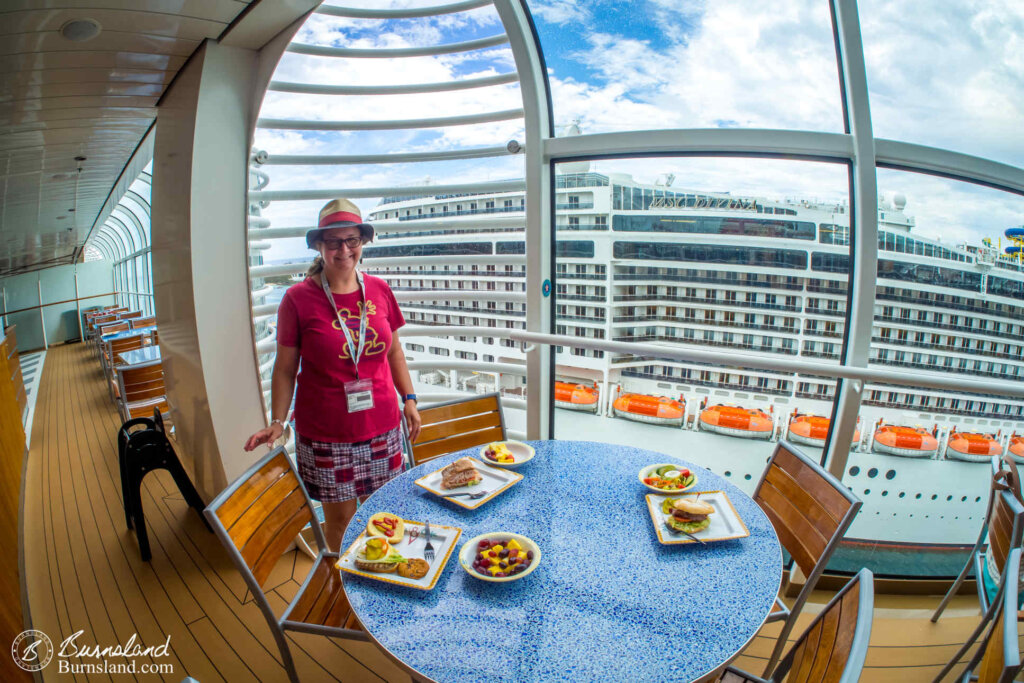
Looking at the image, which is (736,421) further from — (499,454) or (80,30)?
(80,30)

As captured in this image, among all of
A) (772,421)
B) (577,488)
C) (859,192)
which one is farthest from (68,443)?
(859,192)

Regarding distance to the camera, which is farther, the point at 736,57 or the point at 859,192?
the point at 736,57

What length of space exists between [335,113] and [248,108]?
17.3 inches

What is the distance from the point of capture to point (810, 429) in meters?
2.39

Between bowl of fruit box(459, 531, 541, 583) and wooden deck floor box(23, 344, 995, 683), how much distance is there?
1.05m

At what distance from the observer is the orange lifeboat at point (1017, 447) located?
2.40 meters

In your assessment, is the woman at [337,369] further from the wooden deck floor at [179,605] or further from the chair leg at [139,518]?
the chair leg at [139,518]

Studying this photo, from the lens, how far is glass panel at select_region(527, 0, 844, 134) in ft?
6.86

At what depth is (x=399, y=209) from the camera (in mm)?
2660

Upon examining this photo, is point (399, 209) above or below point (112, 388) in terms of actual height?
above

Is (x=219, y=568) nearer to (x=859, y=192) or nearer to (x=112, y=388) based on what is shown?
(x=859, y=192)

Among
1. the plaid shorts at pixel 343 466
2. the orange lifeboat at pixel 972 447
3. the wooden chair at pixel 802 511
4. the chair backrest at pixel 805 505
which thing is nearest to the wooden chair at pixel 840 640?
the wooden chair at pixel 802 511

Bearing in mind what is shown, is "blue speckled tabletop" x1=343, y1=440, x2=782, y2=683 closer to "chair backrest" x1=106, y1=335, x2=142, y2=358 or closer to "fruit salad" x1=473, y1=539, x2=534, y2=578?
"fruit salad" x1=473, y1=539, x2=534, y2=578

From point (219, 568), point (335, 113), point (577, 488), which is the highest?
point (335, 113)
